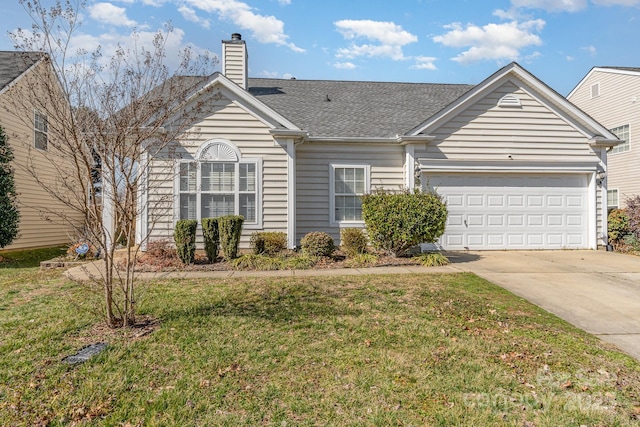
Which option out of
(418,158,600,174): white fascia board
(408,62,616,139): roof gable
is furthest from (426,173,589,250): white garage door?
(408,62,616,139): roof gable

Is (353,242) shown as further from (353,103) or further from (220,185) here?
(353,103)

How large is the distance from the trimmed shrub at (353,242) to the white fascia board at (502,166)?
292cm

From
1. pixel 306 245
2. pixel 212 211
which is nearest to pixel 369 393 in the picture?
pixel 306 245

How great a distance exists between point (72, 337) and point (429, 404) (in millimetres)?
3927

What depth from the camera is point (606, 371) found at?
3.42 m

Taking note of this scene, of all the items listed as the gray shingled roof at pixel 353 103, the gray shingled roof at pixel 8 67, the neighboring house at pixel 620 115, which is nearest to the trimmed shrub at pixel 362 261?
the gray shingled roof at pixel 353 103

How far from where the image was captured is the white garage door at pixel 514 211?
35.5ft

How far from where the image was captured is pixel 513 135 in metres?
10.8

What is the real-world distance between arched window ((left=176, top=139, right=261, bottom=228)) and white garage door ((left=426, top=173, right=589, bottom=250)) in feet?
17.3

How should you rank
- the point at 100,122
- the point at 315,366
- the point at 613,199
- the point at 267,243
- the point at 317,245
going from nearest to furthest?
the point at 315,366
the point at 100,122
the point at 317,245
the point at 267,243
the point at 613,199

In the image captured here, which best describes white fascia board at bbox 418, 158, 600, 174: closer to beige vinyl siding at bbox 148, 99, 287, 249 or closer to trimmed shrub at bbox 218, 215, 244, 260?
beige vinyl siding at bbox 148, 99, 287, 249

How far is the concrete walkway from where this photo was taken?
4715mm

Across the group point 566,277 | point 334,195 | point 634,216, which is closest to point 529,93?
point 634,216

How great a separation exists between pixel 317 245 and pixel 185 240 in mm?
3082
